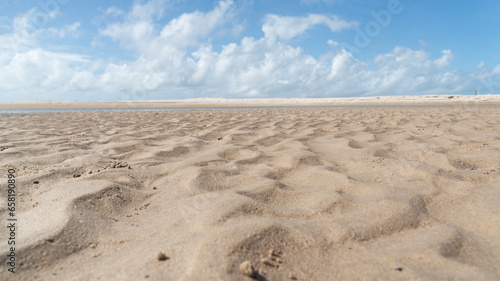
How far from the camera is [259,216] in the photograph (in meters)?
1.54

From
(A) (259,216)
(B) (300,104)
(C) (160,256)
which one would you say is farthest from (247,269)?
(B) (300,104)

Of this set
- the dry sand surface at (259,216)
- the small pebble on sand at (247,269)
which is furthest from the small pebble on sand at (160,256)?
the small pebble on sand at (247,269)

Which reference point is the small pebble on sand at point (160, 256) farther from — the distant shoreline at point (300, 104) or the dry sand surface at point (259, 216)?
the distant shoreline at point (300, 104)

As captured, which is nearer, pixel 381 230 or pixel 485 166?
pixel 381 230

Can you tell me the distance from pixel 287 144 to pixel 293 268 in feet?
7.98

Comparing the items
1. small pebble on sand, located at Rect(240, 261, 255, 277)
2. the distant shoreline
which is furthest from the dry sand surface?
the distant shoreline

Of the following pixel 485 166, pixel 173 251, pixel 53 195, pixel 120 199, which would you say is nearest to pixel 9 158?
pixel 53 195

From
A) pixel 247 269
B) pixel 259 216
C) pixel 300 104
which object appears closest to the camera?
pixel 247 269

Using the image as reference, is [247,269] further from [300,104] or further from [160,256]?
[300,104]

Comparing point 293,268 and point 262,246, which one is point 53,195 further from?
point 293,268

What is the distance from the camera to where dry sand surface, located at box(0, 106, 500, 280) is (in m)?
1.12

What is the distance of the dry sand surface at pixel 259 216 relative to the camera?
112cm

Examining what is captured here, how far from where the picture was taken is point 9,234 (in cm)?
139

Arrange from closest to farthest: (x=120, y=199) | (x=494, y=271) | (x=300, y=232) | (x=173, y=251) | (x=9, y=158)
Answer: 1. (x=494, y=271)
2. (x=173, y=251)
3. (x=300, y=232)
4. (x=120, y=199)
5. (x=9, y=158)
